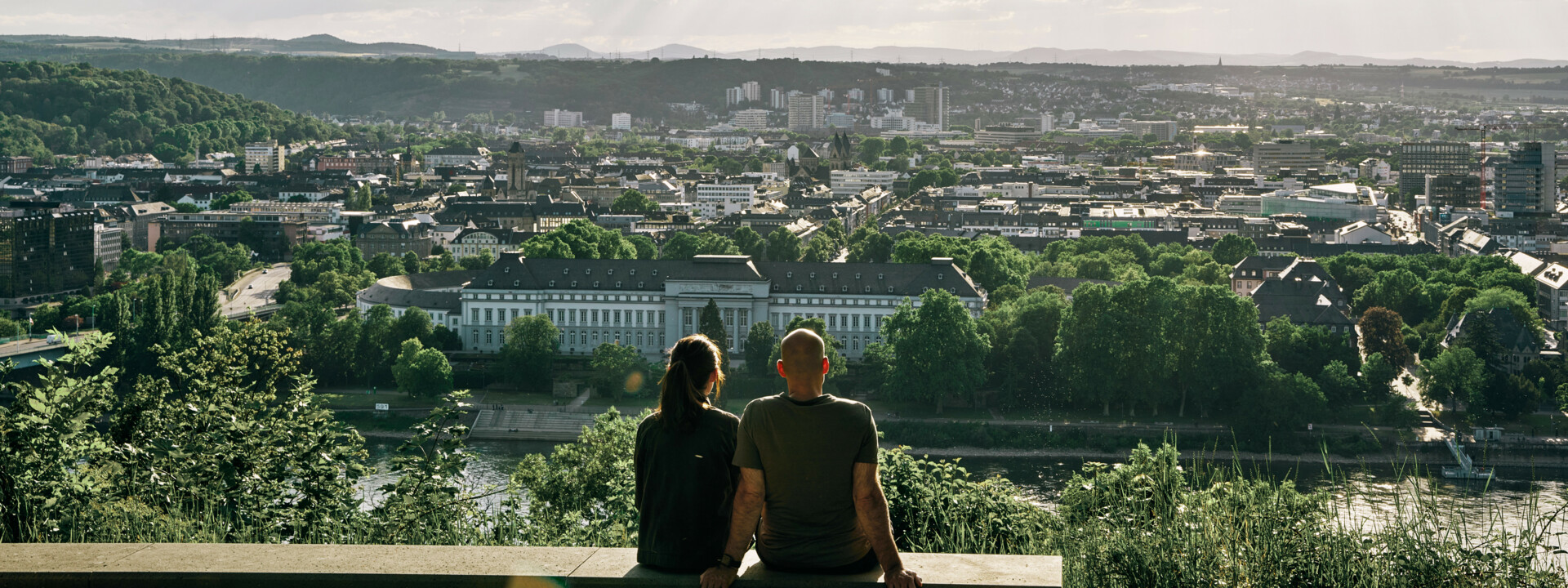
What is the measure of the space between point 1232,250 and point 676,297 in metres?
24.8

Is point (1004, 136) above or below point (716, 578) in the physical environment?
above

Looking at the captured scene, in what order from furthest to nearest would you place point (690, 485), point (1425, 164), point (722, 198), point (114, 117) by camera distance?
point (114, 117) → point (1425, 164) → point (722, 198) → point (690, 485)

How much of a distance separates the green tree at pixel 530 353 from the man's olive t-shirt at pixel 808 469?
31.0 metres

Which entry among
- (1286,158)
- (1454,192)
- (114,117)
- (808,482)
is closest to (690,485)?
(808,482)

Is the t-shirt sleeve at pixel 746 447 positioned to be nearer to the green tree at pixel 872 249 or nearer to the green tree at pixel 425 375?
the green tree at pixel 425 375

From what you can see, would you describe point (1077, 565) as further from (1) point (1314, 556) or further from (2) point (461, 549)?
(2) point (461, 549)

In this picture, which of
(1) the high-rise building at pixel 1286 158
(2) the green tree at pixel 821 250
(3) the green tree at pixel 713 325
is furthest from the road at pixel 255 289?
(1) the high-rise building at pixel 1286 158

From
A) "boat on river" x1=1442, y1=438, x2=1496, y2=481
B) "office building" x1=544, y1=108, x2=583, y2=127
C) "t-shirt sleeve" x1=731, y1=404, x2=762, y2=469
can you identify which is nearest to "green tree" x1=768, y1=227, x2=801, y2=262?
"boat on river" x1=1442, y1=438, x2=1496, y2=481

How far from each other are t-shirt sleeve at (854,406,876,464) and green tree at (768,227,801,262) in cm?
5149

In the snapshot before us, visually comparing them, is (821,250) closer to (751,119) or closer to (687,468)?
(687,468)

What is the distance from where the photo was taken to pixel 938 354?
32.9m

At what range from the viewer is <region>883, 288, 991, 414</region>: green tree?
Answer: 108 feet

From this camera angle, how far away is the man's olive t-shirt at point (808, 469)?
4625 millimetres

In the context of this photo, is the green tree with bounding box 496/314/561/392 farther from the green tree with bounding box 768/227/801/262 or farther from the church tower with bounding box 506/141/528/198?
the church tower with bounding box 506/141/528/198
